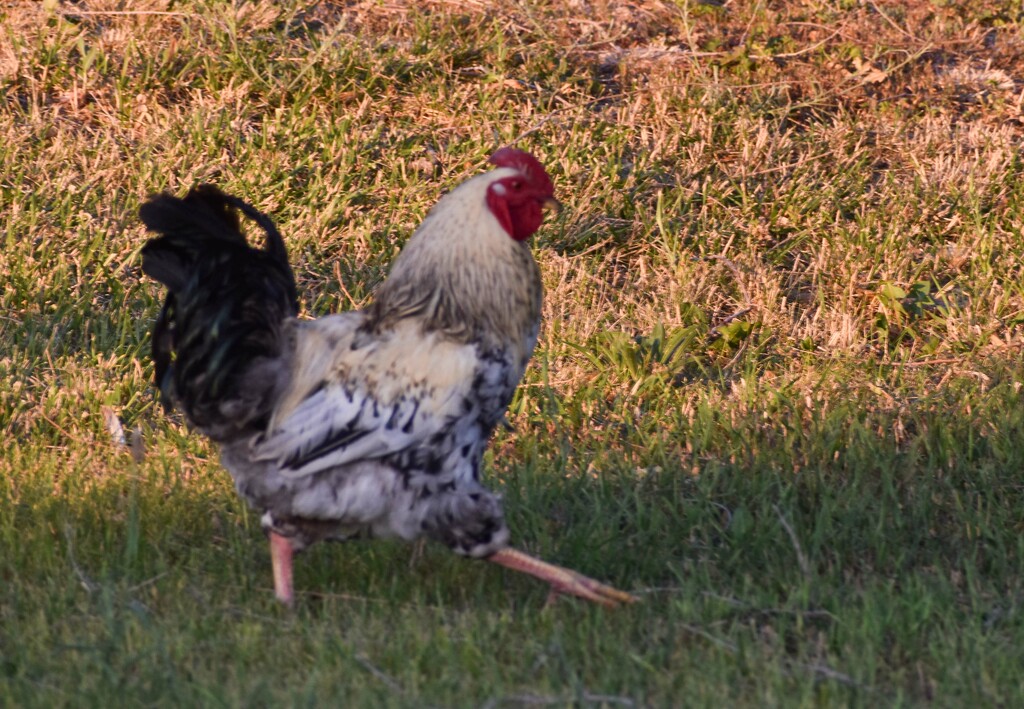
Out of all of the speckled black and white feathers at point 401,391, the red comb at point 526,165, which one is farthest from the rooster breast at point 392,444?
the red comb at point 526,165

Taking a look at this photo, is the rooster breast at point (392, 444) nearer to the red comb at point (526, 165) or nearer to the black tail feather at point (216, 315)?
the black tail feather at point (216, 315)

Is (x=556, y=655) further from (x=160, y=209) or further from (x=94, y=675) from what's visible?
(x=160, y=209)

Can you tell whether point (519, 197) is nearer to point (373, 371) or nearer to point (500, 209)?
point (500, 209)

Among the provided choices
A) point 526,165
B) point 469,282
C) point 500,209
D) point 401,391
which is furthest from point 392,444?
point 526,165

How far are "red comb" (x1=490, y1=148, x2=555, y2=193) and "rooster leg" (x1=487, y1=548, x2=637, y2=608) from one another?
3.82 feet

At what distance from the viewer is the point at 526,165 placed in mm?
4297

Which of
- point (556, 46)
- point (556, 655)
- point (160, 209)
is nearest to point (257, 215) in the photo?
point (160, 209)

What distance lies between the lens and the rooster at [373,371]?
4148mm

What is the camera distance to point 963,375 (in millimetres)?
6191

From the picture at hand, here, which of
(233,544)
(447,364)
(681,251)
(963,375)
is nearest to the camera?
(447,364)

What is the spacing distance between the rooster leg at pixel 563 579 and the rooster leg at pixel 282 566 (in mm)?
650

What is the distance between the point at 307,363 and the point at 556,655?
1.21 meters

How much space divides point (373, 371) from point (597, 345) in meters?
2.35

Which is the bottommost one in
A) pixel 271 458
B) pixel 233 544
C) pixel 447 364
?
pixel 233 544
